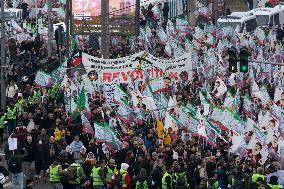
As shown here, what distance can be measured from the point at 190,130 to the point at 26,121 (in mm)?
5552

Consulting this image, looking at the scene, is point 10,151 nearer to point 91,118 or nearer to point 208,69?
point 91,118

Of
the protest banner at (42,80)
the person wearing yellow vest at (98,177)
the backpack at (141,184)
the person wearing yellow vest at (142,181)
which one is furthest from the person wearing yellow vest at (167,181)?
the protest banner at (42,80)

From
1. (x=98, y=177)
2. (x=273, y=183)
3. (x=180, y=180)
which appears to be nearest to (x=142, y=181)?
(x=180, y=180)

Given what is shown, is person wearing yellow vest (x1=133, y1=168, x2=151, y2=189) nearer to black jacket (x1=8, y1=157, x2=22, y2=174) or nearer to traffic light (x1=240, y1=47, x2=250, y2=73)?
black jacket (x1=8, y1=157, x2=22, y2=174)

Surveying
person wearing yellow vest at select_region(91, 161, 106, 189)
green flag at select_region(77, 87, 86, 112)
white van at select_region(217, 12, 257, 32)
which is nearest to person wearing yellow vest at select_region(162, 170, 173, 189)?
person wearing yellow vest at select_region(91, 161, 106, 189)

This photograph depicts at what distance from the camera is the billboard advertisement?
53.4 metres

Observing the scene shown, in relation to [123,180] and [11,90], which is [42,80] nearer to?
[11,90]

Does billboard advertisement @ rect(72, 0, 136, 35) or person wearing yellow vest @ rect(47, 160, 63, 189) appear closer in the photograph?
person wearing yellow vest @ rect(47, 160, 63, 189)

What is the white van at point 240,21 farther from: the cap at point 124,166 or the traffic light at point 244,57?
the cap at point 124,166

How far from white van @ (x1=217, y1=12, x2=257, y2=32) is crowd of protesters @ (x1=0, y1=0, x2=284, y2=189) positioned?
2138 centimetres

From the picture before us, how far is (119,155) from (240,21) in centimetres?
3328

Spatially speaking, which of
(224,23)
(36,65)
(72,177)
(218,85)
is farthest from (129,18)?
(72,177)

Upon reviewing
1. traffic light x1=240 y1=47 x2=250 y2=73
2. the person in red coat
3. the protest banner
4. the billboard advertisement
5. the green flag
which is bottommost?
the person in red coat

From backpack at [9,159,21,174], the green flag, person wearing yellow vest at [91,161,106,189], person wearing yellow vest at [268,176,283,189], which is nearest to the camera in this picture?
person wearing yellow vest at [268,176,283,189]
